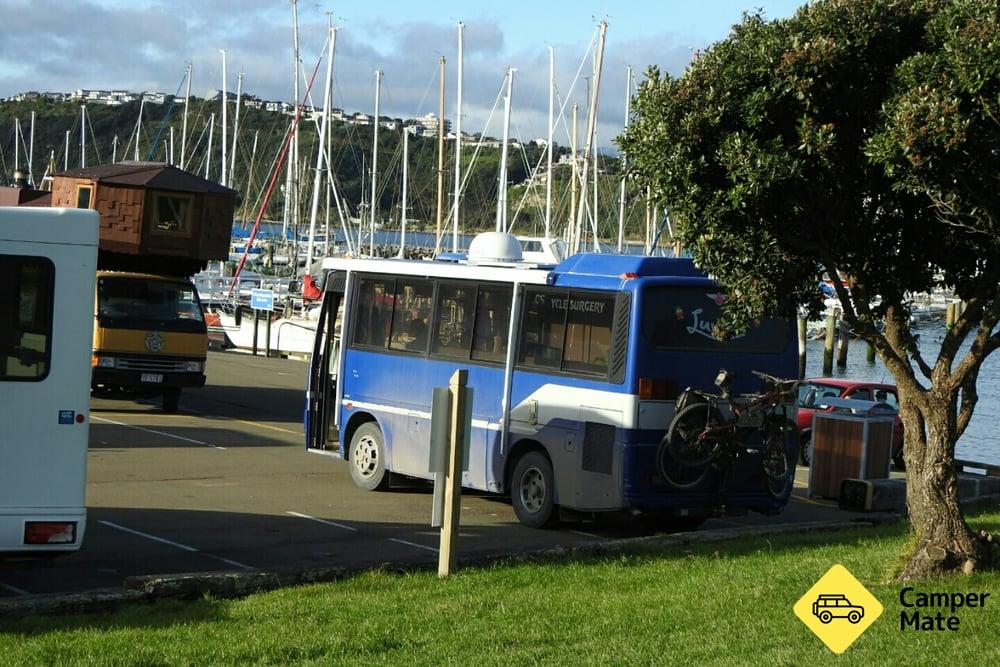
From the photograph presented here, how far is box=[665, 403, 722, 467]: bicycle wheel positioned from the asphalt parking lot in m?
1.47

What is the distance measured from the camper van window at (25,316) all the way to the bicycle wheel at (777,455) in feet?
25.6

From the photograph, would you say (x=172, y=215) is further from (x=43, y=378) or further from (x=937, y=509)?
(x=937, y=509)

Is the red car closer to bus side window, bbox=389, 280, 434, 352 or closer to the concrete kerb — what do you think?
bus side window, bbox=389, 280, 434, 352

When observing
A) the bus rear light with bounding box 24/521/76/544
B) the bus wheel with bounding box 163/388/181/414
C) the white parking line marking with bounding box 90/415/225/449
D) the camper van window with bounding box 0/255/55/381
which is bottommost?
the white parking line marking with bounding box 90/415/225/449

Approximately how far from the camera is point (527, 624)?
904 centimetres

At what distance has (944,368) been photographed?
1043cm

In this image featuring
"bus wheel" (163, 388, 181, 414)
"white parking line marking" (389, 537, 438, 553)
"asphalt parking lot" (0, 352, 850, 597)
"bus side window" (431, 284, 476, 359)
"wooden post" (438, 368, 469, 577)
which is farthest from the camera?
"bus wheel" (163, 388, 181, 414)

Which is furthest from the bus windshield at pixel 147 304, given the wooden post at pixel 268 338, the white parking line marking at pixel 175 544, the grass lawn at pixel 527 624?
the wooden post at pixel 268 338

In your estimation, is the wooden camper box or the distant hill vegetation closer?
the wooden camper box

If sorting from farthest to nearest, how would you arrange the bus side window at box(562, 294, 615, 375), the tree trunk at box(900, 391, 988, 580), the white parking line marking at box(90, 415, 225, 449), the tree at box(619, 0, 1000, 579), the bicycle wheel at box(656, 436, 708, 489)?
the white parking line marking at box(90, 415, 225, 449) < the bus side window at box(562, 294, 615, 375) < the bicycle wheel at box(656, 436, 708, 489) < the tree trunk at box(900, 391, 988, 580) < the tree at box(619, 0, 1000, 579)

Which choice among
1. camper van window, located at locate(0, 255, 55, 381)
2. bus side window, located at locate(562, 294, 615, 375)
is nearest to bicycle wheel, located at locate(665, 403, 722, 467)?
bus side window, located at locate(562, 294, 615, 375)

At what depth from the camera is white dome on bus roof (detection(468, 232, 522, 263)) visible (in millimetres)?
17078

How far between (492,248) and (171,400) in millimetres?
10170

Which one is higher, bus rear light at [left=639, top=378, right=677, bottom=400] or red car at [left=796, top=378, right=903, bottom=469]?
bus rear light at [left=639, top=378, right=677, bottom=400]
